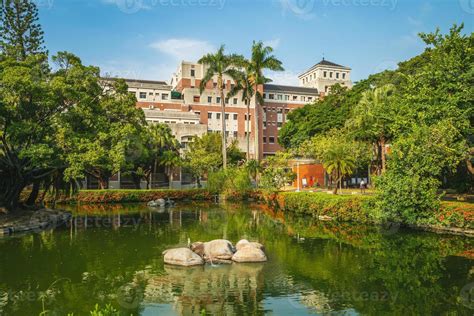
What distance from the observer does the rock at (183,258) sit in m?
14.1

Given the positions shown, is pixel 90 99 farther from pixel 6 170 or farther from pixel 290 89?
pixel 290 89

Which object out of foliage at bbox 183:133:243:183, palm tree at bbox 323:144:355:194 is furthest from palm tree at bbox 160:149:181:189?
palm tree at bbox 323:144:355:194

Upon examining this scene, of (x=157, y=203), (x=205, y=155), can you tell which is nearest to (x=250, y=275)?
(x=157, y=203)

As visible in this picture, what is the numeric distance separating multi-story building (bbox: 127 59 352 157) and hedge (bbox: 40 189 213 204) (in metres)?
16.8

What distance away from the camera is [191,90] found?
227 ft

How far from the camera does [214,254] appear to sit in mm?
14820

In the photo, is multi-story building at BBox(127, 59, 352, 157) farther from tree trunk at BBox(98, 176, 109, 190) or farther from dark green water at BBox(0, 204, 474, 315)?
dark green water at BBox(0, 204, 474, 315)

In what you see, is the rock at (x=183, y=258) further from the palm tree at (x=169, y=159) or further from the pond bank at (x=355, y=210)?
the palm tree at (x=169, y=159)

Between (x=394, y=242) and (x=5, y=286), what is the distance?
15.1 metres

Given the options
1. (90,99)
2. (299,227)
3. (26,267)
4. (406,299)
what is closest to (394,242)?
(299,227)

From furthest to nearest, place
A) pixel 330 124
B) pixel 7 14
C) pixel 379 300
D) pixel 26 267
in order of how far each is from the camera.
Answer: pixel 330 124 < pixel 7 14 < pixel 26 267 < pixel 379 300

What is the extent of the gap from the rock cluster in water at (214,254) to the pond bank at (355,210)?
377 inches

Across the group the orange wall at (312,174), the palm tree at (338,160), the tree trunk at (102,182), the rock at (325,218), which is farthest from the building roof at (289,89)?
the rock at (325,218)

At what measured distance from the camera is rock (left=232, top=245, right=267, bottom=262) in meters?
14.5
